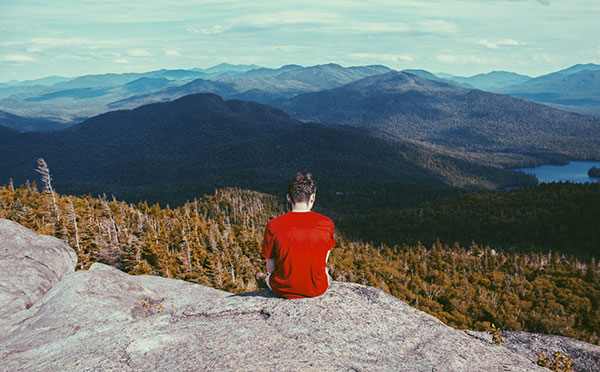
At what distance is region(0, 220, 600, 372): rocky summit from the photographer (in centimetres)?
1225

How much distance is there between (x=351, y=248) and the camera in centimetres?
12531

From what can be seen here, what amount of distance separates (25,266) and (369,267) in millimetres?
Result: 91694

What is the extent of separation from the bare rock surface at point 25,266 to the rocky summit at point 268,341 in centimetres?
518

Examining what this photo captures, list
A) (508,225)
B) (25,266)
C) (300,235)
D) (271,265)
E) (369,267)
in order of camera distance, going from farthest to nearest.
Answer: (508,225), (369,267), (25,266), (271,265), (300,235)

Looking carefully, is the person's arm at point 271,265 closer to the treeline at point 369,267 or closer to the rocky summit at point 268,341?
the rocky summit at point 268,341

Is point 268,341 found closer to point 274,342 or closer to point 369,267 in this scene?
point 274,342

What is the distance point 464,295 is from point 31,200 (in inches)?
4056

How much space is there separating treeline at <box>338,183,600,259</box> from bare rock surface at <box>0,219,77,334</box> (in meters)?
148

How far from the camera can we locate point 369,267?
10794 centimetres

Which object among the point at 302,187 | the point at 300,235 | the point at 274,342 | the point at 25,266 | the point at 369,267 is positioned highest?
the point at 302,187

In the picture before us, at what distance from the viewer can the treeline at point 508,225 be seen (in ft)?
538

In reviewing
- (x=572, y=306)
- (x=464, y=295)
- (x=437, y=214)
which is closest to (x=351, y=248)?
(x=464, y=295)

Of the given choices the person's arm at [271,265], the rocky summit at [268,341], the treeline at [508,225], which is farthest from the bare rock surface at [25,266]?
the treeline at [508,225]

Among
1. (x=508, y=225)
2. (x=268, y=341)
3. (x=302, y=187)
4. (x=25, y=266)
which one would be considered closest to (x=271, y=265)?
(x=268, y=341)
